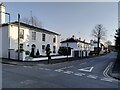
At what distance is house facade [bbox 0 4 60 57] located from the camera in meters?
33.5

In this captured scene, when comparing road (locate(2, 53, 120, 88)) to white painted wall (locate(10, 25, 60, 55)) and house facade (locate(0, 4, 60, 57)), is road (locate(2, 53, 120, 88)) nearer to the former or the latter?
A: house facade (locate(0, 4, 60, 57))

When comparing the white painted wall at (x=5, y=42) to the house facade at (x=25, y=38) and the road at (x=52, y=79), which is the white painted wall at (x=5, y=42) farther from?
the road at (x=52, y=79)

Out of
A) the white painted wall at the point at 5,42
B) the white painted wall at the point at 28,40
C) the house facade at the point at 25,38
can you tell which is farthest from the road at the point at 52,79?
the white painted wall at the point at 28,40

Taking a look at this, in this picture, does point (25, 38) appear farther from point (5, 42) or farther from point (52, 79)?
point (52, 79)

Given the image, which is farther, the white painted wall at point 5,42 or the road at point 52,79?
the white painted wall at point 5,42

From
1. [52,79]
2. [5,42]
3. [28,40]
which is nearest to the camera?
[52,79]

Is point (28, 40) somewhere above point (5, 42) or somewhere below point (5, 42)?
above

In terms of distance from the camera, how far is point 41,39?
43.3m

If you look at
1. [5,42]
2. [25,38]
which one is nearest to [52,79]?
[5,42]

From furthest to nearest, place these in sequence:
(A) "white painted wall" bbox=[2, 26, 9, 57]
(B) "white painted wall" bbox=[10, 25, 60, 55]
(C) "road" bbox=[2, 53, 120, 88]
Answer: (B) "white painted wall" bbox=[10, 25, 60, 55] < (A) "white painted wall" bbox=[2, 26, 9, 57] < (C) "road" bbox=[2, 53, 120, 88]

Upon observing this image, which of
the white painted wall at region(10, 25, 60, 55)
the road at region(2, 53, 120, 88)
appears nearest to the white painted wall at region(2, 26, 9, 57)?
the white painted wall at region(10, 25, 60, 55)

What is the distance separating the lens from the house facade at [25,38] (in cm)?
3350

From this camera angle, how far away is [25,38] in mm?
37781

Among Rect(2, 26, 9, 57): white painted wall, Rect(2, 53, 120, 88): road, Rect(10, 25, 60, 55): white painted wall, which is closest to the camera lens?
Rect(2, 53, 120, 88): road
